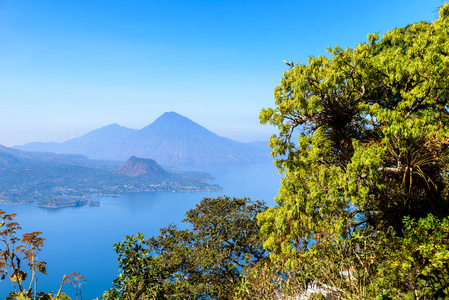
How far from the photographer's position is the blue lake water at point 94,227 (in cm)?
7369

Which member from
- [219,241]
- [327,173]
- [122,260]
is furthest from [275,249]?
[219,241]

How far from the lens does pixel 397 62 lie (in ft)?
Answer: 21.8

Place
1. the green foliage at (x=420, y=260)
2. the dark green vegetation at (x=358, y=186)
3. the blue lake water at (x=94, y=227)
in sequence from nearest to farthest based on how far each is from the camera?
the green foliage at (x=420, y=260) → the dark green vegetation at (x=358, y=186) → the blue lake water at (x=94, y=227)

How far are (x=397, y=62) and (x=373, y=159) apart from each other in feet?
9.93

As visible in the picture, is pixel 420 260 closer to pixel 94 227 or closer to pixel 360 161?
pixel 360 161

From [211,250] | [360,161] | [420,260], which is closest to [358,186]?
[360,161]

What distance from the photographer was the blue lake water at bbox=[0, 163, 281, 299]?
73688 millimetres

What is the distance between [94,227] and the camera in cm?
11475

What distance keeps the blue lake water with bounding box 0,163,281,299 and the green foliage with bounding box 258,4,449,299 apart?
70826 mm

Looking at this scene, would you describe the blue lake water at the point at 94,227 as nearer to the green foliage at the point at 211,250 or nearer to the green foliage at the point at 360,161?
the green foliage at the point at 211,250

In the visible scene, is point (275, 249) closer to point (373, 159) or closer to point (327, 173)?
point (327, 173)

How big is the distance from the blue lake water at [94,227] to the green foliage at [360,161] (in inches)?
2788

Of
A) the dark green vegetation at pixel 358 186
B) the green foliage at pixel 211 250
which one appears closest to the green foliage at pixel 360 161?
the dark green vegetation at pixel 358 186

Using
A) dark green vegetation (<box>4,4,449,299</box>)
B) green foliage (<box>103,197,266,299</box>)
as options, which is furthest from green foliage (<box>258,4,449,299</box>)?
green foliage (<box>103,197,266,299</box>)
